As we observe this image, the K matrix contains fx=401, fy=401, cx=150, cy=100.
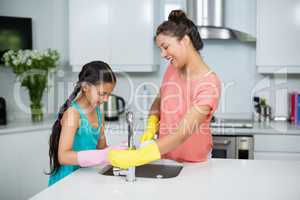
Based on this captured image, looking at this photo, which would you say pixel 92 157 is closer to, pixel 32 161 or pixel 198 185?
pixel 198 185

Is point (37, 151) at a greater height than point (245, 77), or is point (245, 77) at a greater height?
point (245, 77)

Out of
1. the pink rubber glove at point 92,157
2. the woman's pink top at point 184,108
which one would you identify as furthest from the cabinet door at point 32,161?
the pink rubber glove at point 92,157

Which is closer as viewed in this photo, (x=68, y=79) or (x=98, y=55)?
(x=98, y=55)

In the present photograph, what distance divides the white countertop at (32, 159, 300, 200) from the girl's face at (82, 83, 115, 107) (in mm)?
314

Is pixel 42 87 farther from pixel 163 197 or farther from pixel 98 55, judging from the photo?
pixel 163 197

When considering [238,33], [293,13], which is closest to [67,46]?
[238,33]

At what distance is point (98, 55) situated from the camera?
3434 mm

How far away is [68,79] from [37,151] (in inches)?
36.6

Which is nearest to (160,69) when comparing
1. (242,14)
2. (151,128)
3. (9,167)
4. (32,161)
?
(242,14)

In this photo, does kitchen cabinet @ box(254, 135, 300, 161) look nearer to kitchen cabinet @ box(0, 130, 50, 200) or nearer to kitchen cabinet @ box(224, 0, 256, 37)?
kitchen cabinet @ box(224, 0, 256, 37)

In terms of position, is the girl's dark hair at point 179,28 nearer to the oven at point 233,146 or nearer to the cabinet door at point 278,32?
the oven at point 233,146

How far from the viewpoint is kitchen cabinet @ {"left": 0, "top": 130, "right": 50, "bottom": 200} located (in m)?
3.05

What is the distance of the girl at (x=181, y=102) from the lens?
1554 millimetres

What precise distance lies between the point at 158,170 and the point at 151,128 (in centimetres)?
30
